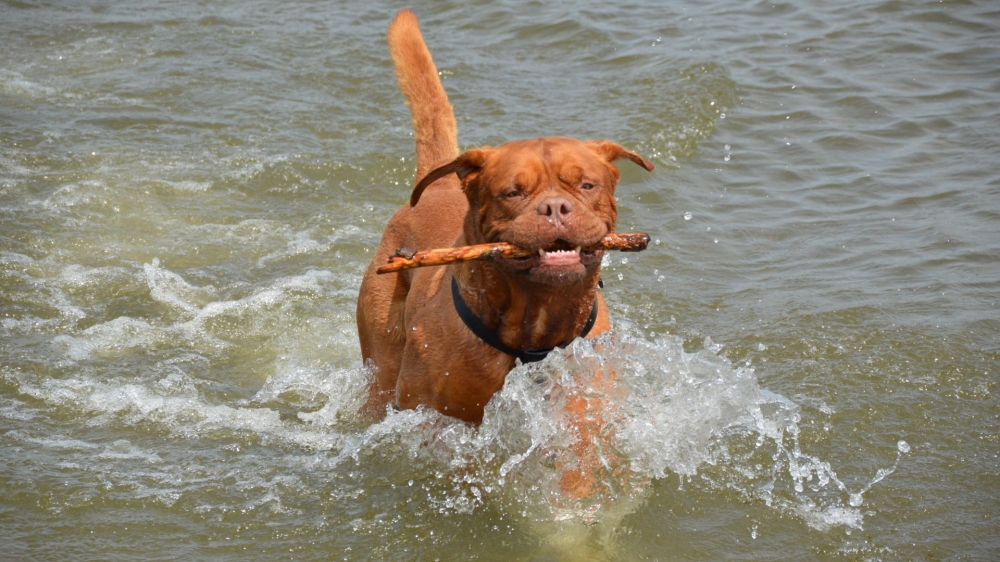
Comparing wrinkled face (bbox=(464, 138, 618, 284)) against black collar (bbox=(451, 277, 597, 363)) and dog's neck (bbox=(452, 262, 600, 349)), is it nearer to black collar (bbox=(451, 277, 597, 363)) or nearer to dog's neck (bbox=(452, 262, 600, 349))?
dog's neck (bbox=(452, 262, 600, 349))

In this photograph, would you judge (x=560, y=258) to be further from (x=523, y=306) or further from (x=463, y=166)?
(x=463, y=166)

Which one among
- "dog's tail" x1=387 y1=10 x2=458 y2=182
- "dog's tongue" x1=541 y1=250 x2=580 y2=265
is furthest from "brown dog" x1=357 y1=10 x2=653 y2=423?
"dog's tail" x1=387 y1=10 x2=458 y2=182

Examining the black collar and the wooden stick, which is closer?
the wooden stick

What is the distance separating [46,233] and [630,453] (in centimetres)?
474

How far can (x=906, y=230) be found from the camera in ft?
25.6

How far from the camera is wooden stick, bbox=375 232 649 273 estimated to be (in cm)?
403

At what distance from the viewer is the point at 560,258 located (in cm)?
398

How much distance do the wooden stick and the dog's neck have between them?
136 mm

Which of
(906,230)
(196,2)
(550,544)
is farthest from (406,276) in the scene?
(196,2)

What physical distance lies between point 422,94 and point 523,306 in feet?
6.34

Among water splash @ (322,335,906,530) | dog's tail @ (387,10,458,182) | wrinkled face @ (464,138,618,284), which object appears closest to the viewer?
wrinkled face @ (464,138,618,284)

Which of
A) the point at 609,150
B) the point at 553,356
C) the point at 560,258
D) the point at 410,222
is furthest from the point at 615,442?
the point at 410,222

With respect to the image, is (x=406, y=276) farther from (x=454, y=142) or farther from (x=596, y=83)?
(x=596, y=83)

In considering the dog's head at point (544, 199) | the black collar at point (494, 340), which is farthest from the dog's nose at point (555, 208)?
the black collar at point (494, 340)
